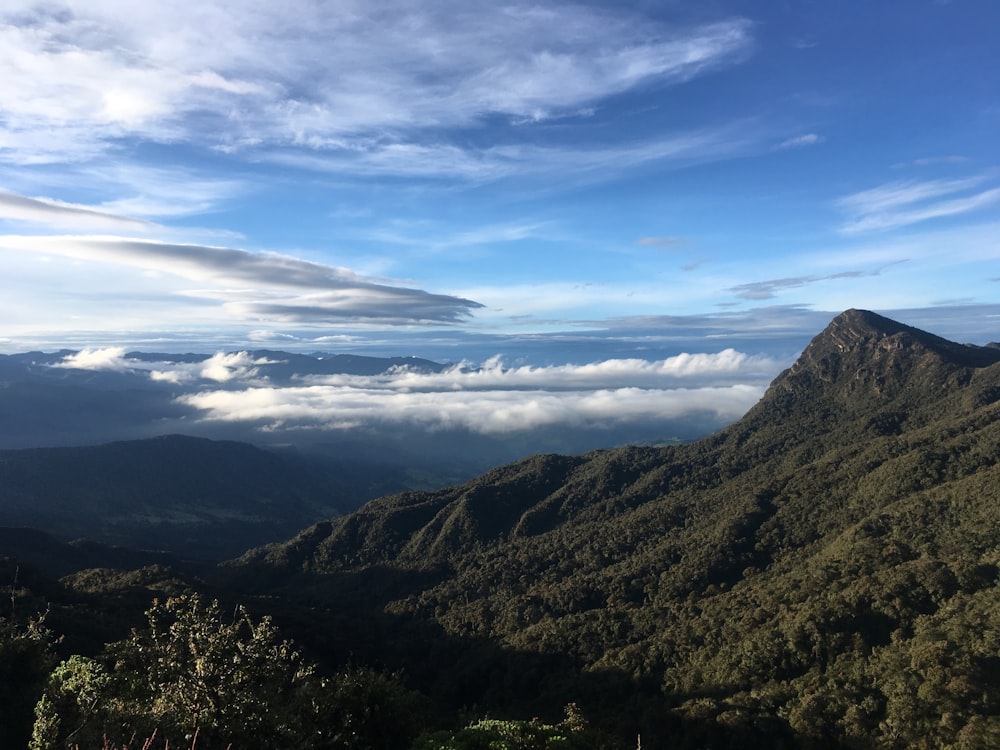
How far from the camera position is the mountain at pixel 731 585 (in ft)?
216

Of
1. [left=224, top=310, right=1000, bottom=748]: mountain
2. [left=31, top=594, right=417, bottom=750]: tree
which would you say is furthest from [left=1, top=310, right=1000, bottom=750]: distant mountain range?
[left=31, top=594, right=417, bottom=750]: tree

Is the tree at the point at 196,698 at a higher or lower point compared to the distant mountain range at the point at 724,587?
higher

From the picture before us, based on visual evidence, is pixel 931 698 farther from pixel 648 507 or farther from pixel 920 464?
pixel 648 507

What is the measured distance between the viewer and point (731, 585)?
111750 millimetres

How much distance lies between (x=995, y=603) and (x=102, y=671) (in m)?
93.3

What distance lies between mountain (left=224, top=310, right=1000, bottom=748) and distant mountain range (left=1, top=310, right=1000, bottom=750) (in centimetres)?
39

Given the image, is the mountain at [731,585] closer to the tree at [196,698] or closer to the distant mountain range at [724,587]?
the distant mountain range at [724,587]

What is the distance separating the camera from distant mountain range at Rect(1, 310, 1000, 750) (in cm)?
6575

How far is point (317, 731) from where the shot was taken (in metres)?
24.8

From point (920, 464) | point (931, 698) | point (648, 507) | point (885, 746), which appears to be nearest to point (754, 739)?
point (885, 746)

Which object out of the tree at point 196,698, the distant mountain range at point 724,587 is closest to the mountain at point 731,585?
the distant mountain range at point 724,587

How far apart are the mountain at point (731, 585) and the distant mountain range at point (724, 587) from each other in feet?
1.27

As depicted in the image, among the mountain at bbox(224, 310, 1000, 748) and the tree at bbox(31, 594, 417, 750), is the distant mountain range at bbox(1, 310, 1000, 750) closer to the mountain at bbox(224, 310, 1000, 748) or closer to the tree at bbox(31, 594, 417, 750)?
the mountain at bbox(224, 310, 1000, 748)

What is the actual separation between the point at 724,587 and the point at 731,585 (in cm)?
208
